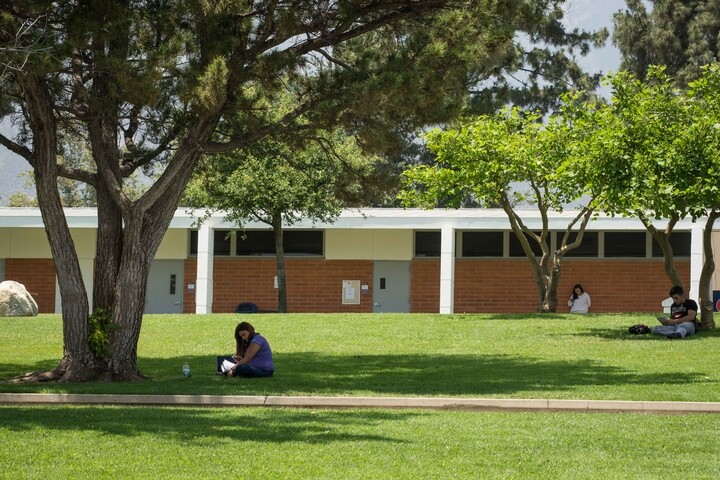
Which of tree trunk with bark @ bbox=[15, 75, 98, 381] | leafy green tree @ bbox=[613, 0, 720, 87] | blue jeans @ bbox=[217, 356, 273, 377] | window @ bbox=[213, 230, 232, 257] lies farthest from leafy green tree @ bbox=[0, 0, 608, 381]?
leafy green tree @ bbox=[613, 0, 720, 87]

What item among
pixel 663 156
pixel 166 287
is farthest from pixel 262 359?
pixel 166 287

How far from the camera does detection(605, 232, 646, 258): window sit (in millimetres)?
37812

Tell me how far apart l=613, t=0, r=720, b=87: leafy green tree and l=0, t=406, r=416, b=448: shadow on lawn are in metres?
38.7

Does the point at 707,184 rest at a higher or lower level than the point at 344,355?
higher

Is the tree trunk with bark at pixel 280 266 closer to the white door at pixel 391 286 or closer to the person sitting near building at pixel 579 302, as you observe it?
the white door at pixel 391 286

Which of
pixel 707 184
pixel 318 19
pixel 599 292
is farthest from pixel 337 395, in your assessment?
pixel 599 292

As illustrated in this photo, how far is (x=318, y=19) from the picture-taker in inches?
666

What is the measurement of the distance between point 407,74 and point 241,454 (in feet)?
26.2

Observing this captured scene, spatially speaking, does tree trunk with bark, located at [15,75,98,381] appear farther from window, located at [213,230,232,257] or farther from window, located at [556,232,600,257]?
window, located at [556,232,600,257]

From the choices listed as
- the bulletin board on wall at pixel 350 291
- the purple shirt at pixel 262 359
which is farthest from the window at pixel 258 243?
the purple shirt at pixel 262 359

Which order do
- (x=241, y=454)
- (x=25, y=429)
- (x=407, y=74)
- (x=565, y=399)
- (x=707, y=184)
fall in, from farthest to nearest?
(x=707, y=184) → (x=407, y=74) → (x=565, y=399) → (x=25, y=429) → (x=241, y=454)

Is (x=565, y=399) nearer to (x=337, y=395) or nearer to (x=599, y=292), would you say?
(x=337, y=395)

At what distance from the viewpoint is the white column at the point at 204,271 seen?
3734 centimetres

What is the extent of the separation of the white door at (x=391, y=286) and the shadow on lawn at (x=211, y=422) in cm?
2684
